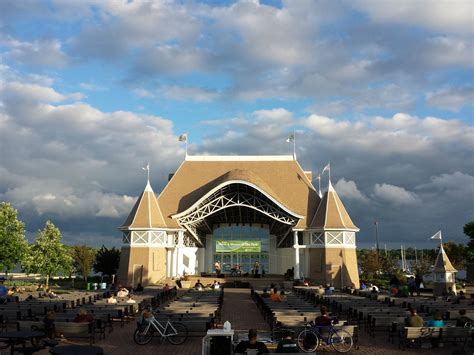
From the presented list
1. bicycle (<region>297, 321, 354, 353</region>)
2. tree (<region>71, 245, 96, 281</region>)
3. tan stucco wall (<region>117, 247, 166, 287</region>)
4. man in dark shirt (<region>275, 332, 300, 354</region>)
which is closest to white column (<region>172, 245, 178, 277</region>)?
tan stucco wall (<region>117, 247, 166, 287</region>)

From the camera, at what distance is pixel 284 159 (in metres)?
52.9

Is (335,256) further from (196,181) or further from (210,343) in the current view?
(210,343)

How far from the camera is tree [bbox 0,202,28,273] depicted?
42.4 meters

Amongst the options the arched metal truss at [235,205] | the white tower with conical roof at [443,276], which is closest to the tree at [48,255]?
the arched metal truss at [235,205]

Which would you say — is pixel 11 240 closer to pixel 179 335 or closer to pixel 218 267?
pixel 218 267

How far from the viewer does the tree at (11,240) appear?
42.4 m

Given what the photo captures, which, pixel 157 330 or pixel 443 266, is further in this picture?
pixel 443 266

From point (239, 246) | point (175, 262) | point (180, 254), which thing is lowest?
point (175, 262)

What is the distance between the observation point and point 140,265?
4084cm

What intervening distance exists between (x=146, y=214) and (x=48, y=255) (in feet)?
41.9

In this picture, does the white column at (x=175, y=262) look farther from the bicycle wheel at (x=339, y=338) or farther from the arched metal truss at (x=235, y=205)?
the bicycle wheel at (x=339, y=338)

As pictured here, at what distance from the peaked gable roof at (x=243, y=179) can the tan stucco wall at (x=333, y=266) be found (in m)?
3.22

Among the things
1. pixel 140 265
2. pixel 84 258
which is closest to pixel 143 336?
pixel 140 265

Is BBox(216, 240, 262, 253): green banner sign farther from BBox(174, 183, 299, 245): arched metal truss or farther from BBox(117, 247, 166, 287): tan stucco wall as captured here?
BBox(117, 247, 166, 287): tan stucco wall
